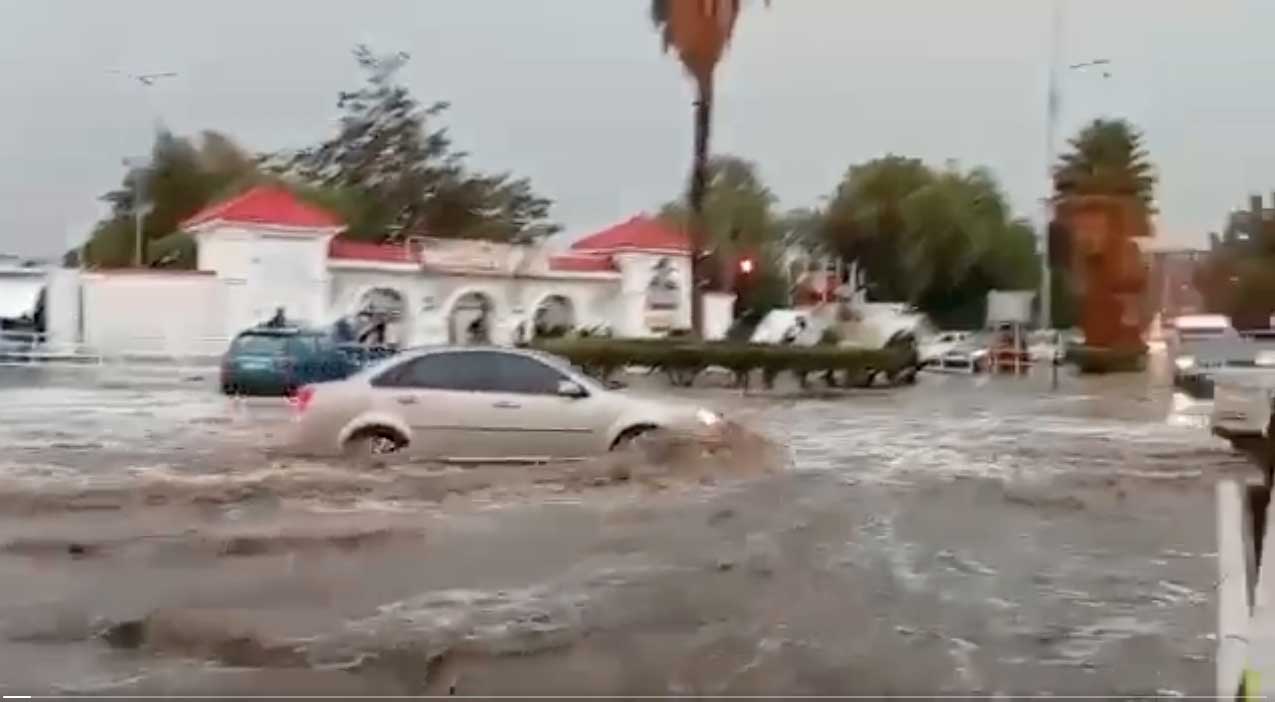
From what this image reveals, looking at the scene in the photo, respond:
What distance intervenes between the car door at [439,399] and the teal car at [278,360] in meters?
12.8

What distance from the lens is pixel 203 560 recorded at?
11.4 metres

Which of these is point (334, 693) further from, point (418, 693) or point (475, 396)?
point (475, 396)

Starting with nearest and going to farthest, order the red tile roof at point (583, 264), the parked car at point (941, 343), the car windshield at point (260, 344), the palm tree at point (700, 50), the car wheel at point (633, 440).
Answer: the car wheel at point (633, 440)
the car windshield at point (260, 344)
the palm tree at point (700, 50)
the red tile roof at point (583, 264)
the parked car at point (941, 343)

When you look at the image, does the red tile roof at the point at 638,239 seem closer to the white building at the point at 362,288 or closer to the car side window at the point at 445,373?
the white building at the point at 362,288

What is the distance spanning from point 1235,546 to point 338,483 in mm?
8408

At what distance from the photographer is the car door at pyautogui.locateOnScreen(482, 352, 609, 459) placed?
1653cm

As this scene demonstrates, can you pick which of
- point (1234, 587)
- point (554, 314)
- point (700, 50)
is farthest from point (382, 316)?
point (1234, 587)

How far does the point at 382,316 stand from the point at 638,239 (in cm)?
875

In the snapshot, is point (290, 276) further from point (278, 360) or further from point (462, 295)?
point (278, 360)

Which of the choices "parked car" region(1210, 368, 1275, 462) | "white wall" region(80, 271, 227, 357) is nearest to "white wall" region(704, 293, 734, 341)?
"white wall" region(80, 271, 227, 357)

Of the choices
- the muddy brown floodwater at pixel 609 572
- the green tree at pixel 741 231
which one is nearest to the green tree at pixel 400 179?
the green tree at pixel 741 231

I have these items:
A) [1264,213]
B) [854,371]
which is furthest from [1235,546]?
[1264,213]

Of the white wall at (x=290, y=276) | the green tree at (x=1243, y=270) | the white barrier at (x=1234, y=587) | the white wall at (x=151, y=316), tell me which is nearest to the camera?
the white barrier at (x=1234, y=587)

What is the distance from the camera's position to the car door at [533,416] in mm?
16531
